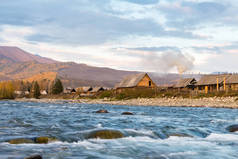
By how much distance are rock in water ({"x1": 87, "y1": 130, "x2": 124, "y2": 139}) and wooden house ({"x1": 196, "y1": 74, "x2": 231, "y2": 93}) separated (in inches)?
1947

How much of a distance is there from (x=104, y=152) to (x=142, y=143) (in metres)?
2.13

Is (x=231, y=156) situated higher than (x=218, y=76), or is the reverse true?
(x=218, y=76)

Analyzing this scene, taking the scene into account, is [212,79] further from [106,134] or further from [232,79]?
[106,134]

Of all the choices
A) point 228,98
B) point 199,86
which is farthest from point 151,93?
point 228,98

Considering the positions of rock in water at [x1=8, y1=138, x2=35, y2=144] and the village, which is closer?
rock in water at [x1=8, y1=138, x2=35, y2=144]

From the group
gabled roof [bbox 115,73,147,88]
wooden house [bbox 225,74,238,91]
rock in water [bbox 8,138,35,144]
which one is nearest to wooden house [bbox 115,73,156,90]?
gabled roof [bbox 115,73,147,88]

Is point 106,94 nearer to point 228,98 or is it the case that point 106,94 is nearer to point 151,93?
point 151,93

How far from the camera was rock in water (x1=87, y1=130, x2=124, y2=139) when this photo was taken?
11.9m

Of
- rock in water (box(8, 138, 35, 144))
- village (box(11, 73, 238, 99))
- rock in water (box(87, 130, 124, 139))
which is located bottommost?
rock in water (box(87, 130, 124, 139))

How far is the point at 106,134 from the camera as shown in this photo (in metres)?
12.2

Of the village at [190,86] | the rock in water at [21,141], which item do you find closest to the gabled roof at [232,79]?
the village at [190,86]

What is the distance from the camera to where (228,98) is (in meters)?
41.8

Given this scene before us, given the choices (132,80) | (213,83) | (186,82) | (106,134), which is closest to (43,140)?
(106,134)

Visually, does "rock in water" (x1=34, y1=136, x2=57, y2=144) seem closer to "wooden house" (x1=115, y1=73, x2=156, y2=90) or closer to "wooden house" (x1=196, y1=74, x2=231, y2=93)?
"wooden house" (x1=196, y1=74, x2=231, y2=93)
